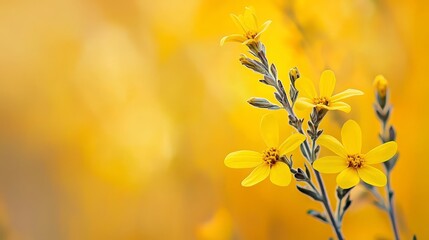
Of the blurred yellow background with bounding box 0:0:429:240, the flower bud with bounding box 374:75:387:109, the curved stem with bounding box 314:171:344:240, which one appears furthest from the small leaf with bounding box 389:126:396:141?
the blurred yellow background with bounding box 0:0:429:240

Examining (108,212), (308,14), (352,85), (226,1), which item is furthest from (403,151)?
(108,212)

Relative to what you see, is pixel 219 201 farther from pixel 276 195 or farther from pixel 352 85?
pixel 352 85

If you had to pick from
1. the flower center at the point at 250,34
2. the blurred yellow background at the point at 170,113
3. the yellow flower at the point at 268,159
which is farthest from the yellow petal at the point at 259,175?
the blurred yellow background at the point at 170,113

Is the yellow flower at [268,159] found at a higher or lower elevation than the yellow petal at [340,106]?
lower

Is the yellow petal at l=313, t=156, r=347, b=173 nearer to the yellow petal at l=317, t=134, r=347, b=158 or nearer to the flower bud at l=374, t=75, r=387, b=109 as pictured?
the yellow petal at l=317, t=134, r=347, b=158

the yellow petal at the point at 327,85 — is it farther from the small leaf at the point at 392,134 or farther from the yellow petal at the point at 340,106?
the small leaf at the point at 392,134

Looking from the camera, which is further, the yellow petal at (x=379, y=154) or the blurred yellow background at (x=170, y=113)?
the blurred yellow background at (x=170, y=113)

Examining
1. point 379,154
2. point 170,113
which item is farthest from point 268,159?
point 170,113

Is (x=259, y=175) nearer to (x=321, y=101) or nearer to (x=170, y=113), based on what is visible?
(x=321, y=101)
